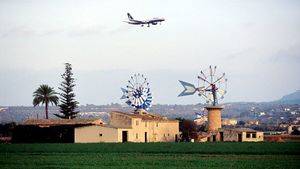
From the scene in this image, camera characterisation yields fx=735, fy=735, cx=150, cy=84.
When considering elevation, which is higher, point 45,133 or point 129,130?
point 129,130

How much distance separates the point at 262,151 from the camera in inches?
2304

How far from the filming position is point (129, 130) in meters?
95.0

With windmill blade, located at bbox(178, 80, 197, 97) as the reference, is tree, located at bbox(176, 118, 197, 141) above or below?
below

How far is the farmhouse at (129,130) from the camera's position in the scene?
300 feet

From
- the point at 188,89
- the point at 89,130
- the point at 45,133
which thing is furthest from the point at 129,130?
the point at 188,89

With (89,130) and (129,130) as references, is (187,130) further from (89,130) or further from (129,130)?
(89,130)

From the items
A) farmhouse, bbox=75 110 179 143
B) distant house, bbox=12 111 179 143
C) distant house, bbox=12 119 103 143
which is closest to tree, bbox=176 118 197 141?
farmhouse, bbox=75 110 179 143

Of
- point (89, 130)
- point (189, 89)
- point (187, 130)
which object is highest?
point (189, 89)

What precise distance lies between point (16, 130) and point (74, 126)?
7.58 metres

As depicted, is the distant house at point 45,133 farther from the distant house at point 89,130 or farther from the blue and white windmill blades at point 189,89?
the blue and white windmill blades at point 189,89

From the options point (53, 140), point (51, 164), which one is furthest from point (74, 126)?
point (51, 164)

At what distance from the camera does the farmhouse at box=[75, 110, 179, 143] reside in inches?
3600

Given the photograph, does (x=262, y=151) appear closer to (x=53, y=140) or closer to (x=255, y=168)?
(x=255, y=168)

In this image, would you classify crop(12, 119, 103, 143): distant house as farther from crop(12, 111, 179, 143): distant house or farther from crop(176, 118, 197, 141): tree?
crop(176, 118, 197, 141): tree
